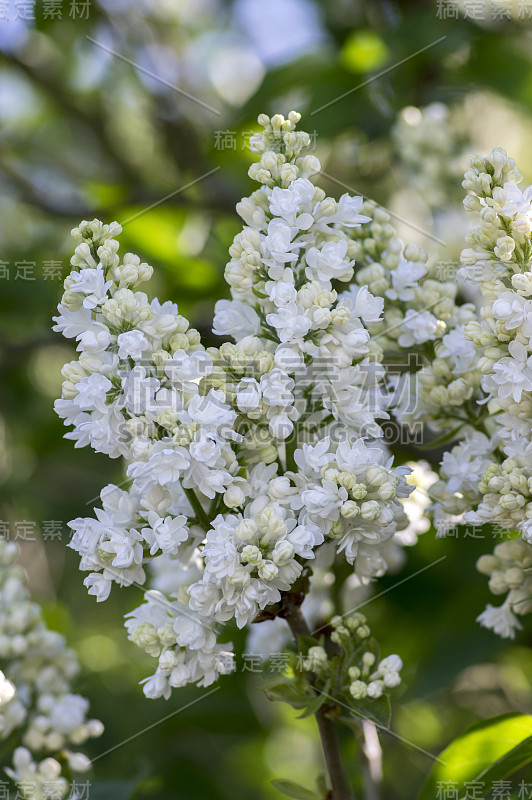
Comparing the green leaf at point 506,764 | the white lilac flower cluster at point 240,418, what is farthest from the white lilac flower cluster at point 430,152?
the green leaf at point 506,764

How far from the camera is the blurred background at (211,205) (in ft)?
6.63

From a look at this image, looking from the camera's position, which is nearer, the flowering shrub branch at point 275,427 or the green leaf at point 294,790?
the flowering shrub branch at point 275,427

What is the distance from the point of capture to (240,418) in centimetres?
104

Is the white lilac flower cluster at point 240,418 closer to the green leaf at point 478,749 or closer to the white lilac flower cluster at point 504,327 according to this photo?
the white lilac flower cluster at point 504,327

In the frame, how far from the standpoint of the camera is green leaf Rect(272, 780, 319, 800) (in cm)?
117

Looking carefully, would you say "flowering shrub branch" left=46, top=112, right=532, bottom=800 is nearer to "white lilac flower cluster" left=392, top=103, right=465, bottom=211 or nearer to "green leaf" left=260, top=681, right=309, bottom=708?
"green leaf" left=260, top=681, right=309, bottom=708

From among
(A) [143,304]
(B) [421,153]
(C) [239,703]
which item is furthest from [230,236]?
(A) [143,304]

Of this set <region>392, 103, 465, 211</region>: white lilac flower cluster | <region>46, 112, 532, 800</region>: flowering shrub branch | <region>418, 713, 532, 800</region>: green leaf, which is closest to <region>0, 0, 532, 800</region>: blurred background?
<region>392, 103, 465, 211</region>: white lilac flower cluster

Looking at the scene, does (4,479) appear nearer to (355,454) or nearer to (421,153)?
(421,153)

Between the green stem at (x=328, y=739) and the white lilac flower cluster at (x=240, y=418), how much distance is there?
5 centimetres

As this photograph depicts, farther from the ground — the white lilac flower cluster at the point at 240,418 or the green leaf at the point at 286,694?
the white lilac flower cluster at the point at 240,418

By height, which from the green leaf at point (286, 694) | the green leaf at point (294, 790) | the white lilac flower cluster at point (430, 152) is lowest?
the green leaf at point (294, 790)

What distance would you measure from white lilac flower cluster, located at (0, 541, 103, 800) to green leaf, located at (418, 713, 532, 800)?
1.85ft

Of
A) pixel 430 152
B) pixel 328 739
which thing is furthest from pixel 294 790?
pixel 430 152
